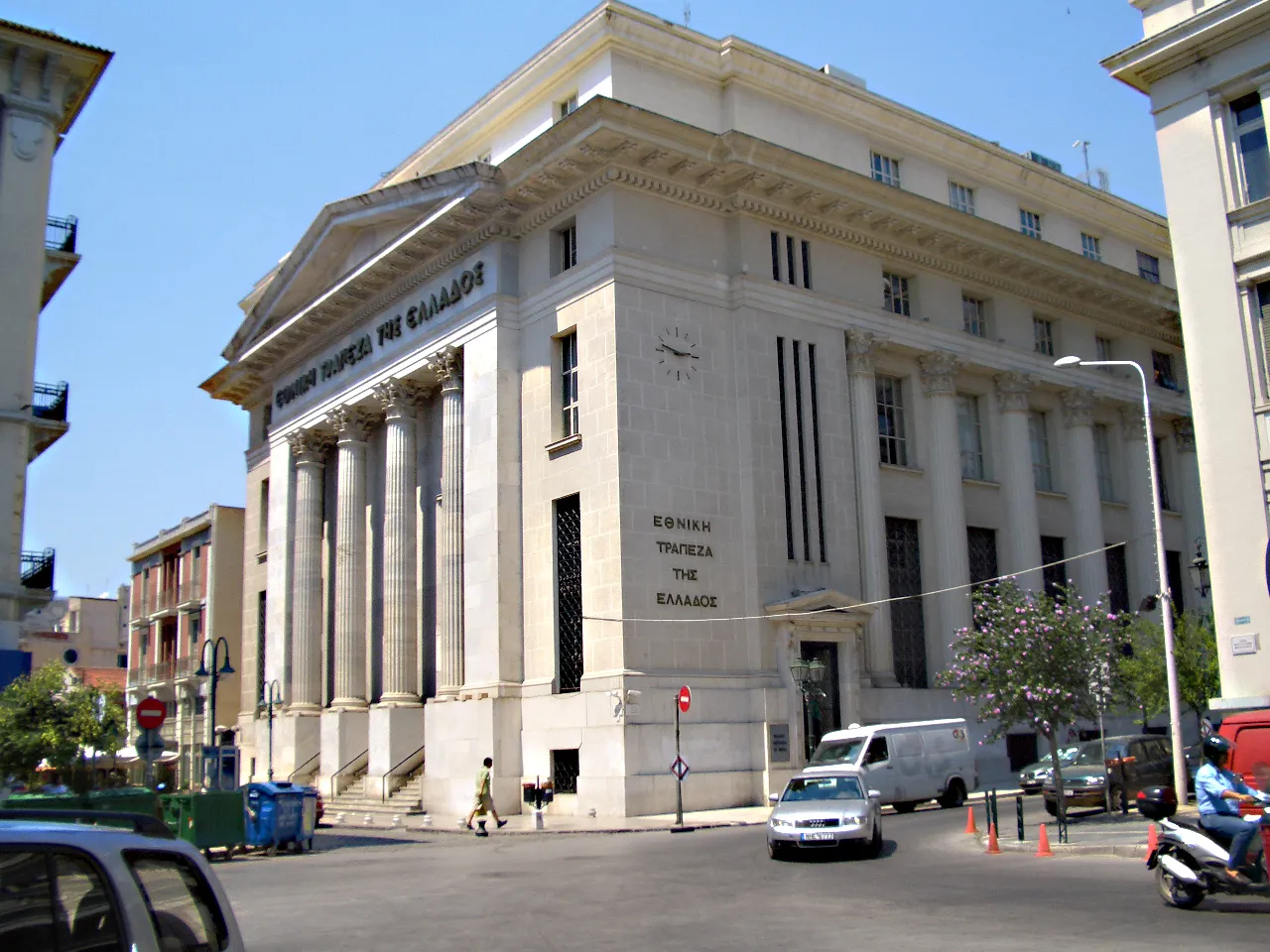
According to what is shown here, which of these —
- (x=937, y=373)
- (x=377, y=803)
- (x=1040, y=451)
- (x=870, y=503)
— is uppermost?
(x=937, y=373)

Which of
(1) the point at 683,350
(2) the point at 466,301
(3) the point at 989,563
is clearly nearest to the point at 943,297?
(3) the point at 989,563

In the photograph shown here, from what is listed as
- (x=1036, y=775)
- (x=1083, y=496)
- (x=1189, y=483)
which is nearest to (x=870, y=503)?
(x=1036, y=775)

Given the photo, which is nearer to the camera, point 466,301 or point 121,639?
point 466,301

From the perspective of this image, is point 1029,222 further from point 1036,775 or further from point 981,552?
point 1036,775

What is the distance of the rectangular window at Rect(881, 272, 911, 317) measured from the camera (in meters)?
37.8

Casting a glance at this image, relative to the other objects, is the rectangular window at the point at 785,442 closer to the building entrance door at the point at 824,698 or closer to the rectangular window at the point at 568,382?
the building entrance door at the point at 824,698

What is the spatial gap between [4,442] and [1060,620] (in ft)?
80.1

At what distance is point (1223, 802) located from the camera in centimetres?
1138

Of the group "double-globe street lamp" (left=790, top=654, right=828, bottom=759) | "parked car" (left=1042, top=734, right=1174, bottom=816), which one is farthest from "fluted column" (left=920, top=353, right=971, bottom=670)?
"parked car" (left=1042, top=734, right=1174, bottom=816)

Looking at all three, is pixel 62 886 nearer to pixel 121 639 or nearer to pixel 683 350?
pixel 683 350

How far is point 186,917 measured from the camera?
484cm

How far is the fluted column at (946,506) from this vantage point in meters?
36.8

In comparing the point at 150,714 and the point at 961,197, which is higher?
the point at 961,197

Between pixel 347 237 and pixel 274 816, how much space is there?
22.2 m
